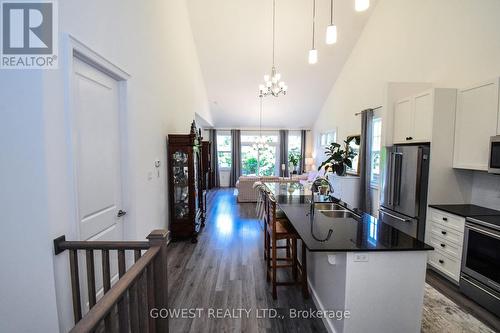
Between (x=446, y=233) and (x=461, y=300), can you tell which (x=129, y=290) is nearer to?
(x=461, y=300)

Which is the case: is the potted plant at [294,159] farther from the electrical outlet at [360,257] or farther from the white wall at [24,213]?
the white wall at [24,213]

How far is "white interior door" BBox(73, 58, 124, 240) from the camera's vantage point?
1.86 metres

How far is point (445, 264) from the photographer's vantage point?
2.79 metres

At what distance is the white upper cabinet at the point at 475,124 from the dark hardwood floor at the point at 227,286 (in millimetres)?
2523

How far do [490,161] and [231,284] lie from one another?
10.3 ft

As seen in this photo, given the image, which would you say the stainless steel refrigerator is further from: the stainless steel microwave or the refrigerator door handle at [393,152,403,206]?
the stainless steel microwave

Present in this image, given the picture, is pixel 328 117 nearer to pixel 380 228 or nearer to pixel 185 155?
pixel 185 155

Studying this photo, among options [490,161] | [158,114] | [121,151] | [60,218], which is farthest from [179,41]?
[490,161]

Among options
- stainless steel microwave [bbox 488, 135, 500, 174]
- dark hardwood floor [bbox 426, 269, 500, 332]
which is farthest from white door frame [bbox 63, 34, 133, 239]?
stainless steel microwave [bbox 488, 135, 500, 174]

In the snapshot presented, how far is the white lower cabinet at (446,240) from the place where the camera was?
2.60 meters

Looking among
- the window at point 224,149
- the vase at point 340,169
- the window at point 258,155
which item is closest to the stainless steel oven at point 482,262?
the vase at point 340,169

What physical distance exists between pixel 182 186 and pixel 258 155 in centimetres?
637

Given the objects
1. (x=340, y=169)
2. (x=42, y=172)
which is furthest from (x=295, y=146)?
(x=42, y=172)

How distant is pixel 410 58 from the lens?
159 inches
